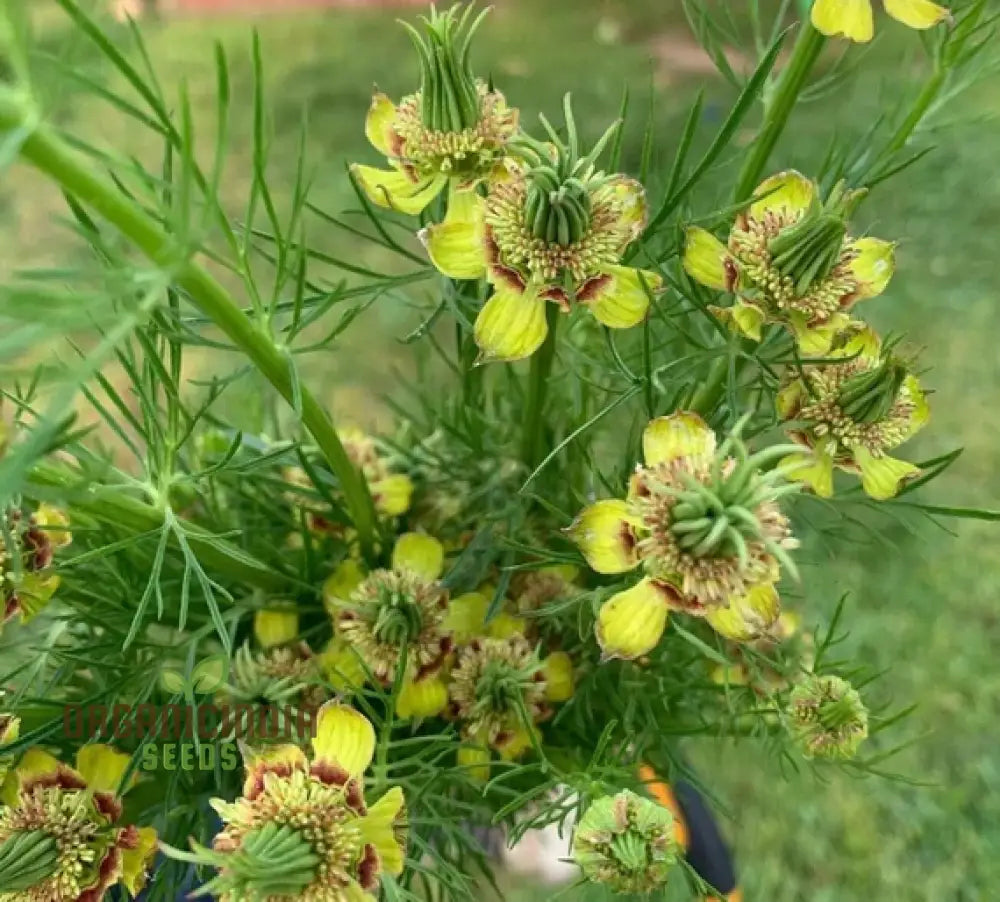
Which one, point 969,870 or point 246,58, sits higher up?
point 246,58

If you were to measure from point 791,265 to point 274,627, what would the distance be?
0.77 ft

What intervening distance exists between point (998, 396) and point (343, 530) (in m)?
0.75

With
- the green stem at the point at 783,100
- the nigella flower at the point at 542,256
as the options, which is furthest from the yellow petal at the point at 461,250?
the green stem at the point at 783,100

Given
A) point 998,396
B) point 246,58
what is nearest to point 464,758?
point 998,396

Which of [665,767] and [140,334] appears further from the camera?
[665,767]

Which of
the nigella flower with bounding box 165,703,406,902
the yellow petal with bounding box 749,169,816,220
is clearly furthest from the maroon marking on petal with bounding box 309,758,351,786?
the yellow petal with bounding box 749,169,816,220

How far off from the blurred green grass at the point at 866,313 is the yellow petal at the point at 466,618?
132mm

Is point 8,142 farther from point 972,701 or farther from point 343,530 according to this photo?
point 972,701

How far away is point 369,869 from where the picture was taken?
0.89 ft

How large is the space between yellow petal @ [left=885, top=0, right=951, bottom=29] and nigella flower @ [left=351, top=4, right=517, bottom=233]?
4.7 inches

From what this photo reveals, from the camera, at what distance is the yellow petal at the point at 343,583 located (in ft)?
1.21

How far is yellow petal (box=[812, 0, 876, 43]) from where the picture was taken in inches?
11.0

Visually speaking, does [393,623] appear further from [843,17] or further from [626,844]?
[843,17]

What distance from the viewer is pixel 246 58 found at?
4.38ft
